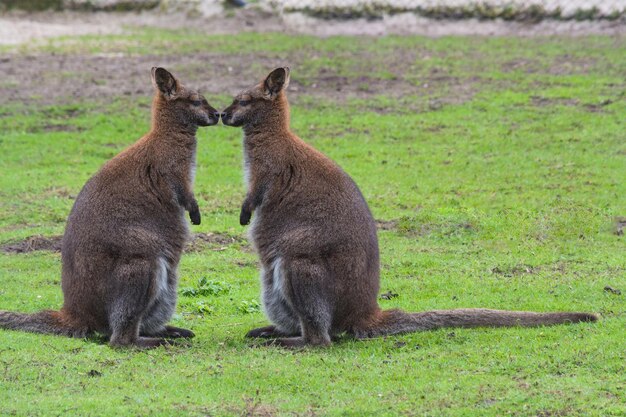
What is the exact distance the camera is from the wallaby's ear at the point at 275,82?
27.0 ft

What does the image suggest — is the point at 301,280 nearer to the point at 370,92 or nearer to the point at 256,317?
the point at 256,317

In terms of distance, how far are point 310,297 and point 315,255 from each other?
29 cm

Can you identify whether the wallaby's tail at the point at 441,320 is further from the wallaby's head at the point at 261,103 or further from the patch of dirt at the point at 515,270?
the patch of dirt at the point at 515,270

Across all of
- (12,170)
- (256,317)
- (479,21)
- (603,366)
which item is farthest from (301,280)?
(479,21)

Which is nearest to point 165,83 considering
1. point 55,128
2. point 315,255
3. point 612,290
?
point 315,255

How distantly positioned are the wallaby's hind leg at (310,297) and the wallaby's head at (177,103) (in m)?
1.36

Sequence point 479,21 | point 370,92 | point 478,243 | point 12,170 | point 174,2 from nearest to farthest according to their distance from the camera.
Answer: point 478,243 → point 12,170 → point 370,92 → point 479,21 → point 174,2

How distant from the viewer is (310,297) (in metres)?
7.55

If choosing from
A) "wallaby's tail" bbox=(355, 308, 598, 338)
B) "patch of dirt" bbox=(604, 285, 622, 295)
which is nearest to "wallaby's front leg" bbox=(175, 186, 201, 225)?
"wallaby's tail" bbox=(355, 308, 598, 338)

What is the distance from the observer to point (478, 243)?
35.3 feet

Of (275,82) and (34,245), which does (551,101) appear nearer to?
(34,245)

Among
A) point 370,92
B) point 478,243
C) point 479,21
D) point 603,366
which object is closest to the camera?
point 603,366

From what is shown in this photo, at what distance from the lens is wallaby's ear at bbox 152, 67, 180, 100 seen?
27.0ft

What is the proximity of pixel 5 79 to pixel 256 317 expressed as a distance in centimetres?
927
